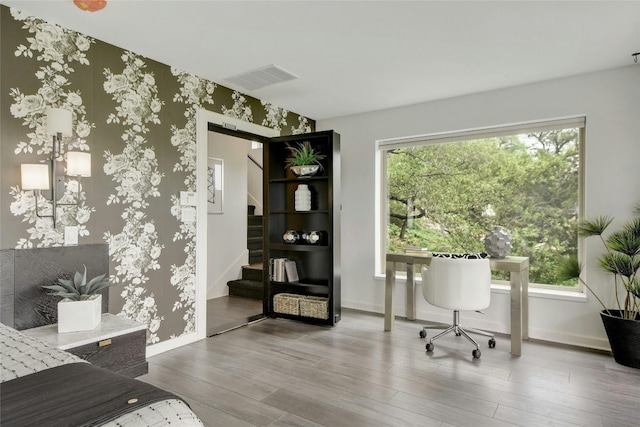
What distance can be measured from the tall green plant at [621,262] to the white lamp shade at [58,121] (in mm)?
3987

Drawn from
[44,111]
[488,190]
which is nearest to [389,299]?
[488,190]

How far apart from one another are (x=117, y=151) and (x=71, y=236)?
0.72 m

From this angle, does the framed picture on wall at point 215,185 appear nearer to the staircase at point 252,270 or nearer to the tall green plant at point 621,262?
the staircase at point 252,270

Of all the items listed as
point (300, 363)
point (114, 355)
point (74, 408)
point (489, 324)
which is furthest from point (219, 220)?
point (74, 408)

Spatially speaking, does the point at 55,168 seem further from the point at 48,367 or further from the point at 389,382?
the point at 389,382

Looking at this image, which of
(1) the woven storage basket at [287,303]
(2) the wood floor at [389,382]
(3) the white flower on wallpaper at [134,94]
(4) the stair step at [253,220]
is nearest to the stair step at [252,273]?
(4) the stair step at [253,220]

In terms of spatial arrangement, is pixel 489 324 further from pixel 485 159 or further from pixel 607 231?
pixel 485 159

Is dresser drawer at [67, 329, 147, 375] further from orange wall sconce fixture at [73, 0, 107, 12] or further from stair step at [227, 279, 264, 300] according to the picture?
stair step at [227, 279, 264, 300]

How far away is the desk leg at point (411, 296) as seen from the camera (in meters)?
4.22

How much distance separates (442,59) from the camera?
308 cm

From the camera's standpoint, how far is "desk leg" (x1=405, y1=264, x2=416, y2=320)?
4.22 meters

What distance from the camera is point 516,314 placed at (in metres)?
3.15

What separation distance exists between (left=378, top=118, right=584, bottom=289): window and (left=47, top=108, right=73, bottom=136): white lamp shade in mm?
3335

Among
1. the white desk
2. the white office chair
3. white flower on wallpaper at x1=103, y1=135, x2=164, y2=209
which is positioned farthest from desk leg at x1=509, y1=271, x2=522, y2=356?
white flower on wallpaper at x1=103, y1=135, x2=164, y2=209
